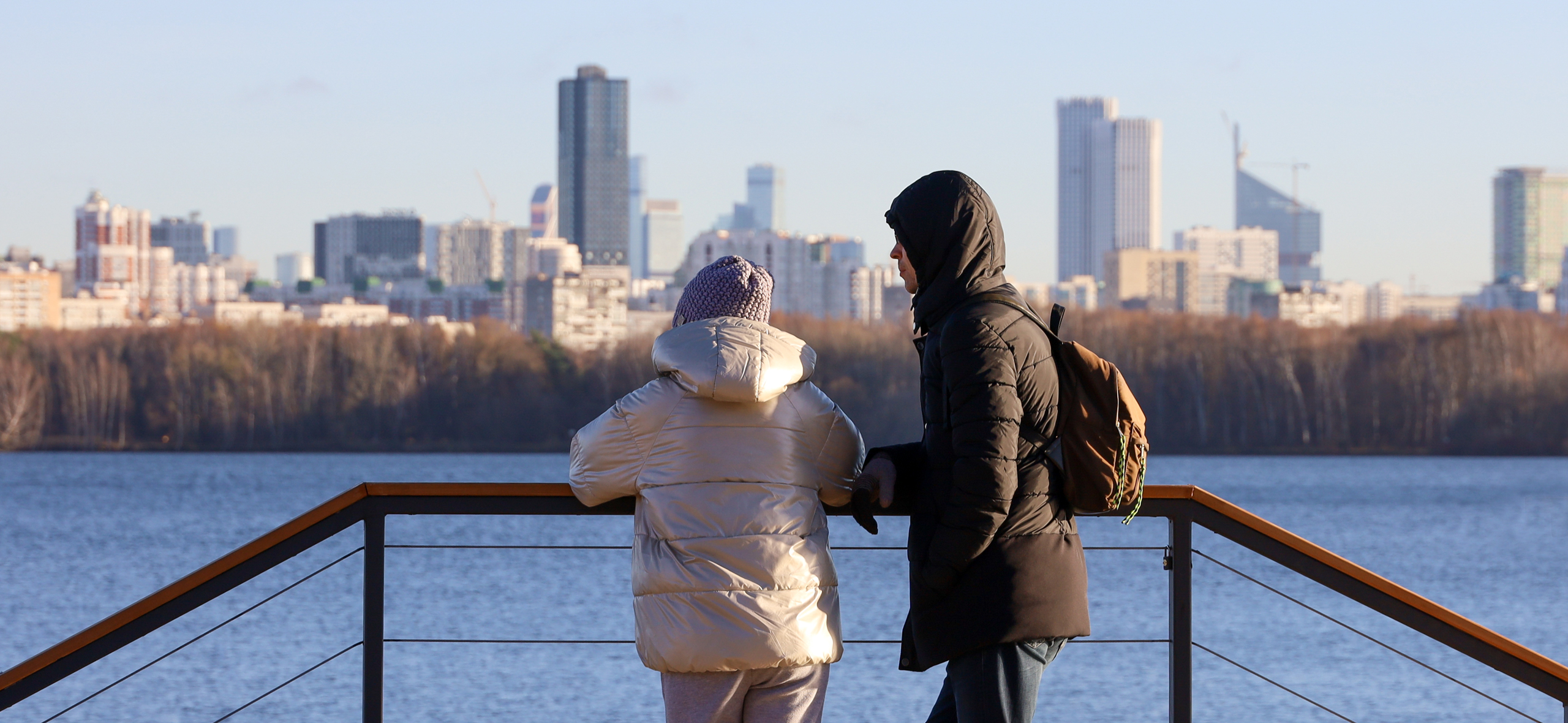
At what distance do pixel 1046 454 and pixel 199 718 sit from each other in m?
11.7

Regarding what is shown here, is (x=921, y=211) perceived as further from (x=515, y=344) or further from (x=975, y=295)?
(x=515, y=344)

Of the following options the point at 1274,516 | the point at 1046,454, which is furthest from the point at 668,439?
the point at 1274,516

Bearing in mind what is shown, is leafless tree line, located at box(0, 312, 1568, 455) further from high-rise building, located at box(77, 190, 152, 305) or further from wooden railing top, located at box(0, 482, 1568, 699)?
high-rise building, located at box(77, 190, 152, 305)

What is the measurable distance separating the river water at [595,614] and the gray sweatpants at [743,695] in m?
8.02

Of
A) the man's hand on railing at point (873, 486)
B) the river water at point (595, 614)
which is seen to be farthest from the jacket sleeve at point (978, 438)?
the river water at point (595, 614)

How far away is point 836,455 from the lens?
2436 mm

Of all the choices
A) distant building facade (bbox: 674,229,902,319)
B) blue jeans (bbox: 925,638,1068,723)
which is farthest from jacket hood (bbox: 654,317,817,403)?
distant building facade (bbox: 674,229,902,319)

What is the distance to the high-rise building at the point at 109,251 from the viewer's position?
17238 cm

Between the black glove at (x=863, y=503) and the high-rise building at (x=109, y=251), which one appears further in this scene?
the high-rise building at (x=109, y=251)

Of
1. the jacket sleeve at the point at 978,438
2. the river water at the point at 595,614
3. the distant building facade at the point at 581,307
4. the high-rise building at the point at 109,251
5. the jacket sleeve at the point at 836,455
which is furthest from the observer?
the high-rise building at the point at 109,251

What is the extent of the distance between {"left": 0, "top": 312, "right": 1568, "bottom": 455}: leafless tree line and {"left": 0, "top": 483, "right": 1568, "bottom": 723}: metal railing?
50044 millimetres

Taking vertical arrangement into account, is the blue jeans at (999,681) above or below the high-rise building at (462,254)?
below

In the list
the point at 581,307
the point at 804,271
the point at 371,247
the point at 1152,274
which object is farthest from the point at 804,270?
the point at 371,247

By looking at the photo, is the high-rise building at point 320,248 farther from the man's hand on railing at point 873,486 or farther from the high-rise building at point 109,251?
the man's hand on railing at point 873,486
